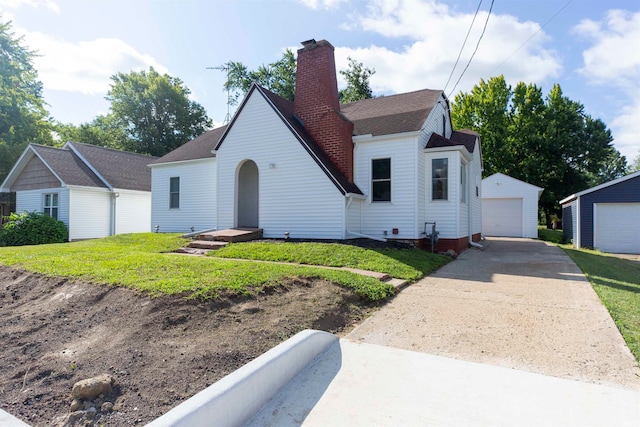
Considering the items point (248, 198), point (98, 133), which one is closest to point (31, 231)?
point (248, 198)

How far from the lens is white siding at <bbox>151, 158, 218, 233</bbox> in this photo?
15.2 meters

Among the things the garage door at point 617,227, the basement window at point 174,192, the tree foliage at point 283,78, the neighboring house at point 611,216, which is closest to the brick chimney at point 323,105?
the basement window at point 174,192

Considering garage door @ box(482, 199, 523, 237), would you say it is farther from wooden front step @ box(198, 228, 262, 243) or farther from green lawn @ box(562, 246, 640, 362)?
wooden front step @ box(198, 228, 262, 243)

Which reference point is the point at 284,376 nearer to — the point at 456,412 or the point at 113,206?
the point at 456,412

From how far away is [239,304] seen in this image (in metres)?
4.95

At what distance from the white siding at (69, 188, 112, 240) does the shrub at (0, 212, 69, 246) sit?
0.73 m

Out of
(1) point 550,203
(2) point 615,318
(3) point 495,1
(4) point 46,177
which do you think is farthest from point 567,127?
(4) point 46,177

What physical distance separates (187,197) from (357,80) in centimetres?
2139

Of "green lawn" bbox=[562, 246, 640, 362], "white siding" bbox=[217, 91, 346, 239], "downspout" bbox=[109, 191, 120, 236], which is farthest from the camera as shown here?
"downspout" bbox=[109, 191, 120, 236]

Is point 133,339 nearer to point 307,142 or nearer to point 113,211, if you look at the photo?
point 307,142

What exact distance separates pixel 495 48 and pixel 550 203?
89.2 ft

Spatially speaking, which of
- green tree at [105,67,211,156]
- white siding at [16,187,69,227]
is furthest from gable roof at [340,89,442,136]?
green tree at [105,67,211,156]

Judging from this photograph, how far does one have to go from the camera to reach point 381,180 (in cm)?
1237

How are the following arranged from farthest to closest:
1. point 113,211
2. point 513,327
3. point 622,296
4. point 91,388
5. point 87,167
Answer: point 87,167 < point 113,211 < point 622,296 < point 513,327 < point 91,388
